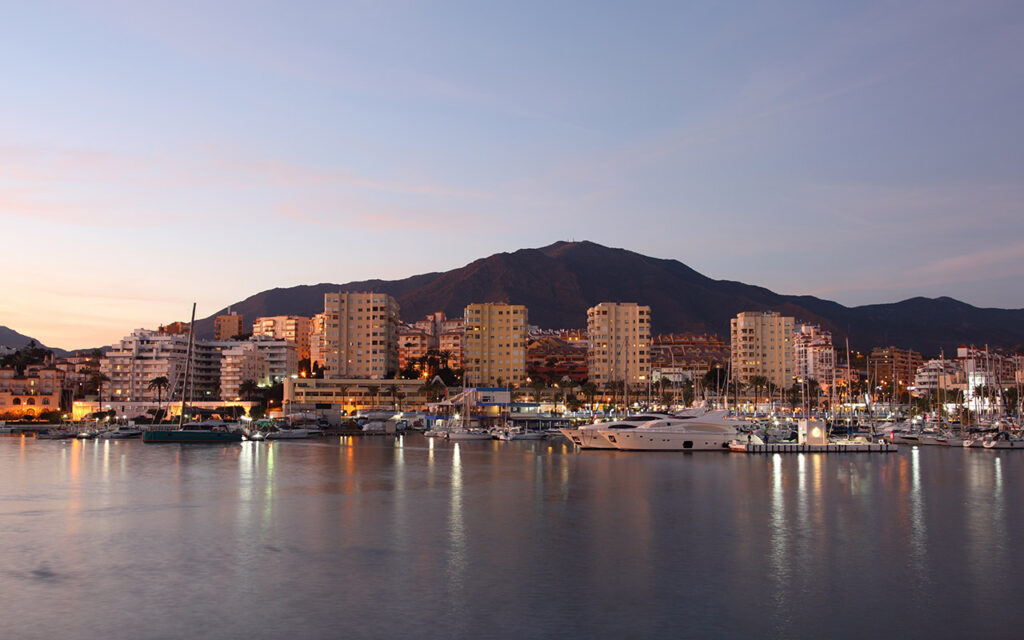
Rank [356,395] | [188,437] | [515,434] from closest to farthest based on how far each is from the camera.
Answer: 1. [188,437]
2. [515,434]
3. [356,395]

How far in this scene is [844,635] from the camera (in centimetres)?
1892

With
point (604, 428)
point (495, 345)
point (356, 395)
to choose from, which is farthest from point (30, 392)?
point (604, 428)

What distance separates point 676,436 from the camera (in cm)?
7738

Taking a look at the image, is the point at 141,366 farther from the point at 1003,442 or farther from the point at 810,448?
the point at 1003,442

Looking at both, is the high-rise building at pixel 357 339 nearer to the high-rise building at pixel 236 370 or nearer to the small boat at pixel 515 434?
the high-rise building at pixel 236 370

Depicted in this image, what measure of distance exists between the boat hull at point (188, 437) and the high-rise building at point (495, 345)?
92.8 meters

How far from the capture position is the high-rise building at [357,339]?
610 feet

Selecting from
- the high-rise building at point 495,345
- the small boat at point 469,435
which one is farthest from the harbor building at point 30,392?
the small boat at point 469,435

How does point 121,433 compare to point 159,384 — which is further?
point 159,384

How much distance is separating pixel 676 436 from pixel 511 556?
172 feet

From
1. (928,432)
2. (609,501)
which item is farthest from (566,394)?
(609,501)

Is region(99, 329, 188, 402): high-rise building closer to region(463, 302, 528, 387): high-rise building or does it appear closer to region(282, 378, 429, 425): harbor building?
region(282, 378, 429, 425): harbor building

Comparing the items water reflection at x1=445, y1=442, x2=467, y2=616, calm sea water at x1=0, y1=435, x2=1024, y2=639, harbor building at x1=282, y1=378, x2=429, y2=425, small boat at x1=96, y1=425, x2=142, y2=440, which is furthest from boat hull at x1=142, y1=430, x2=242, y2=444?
water reflection at x1=445, y1=442, x2=467, y2=616

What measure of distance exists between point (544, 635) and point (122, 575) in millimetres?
13288
